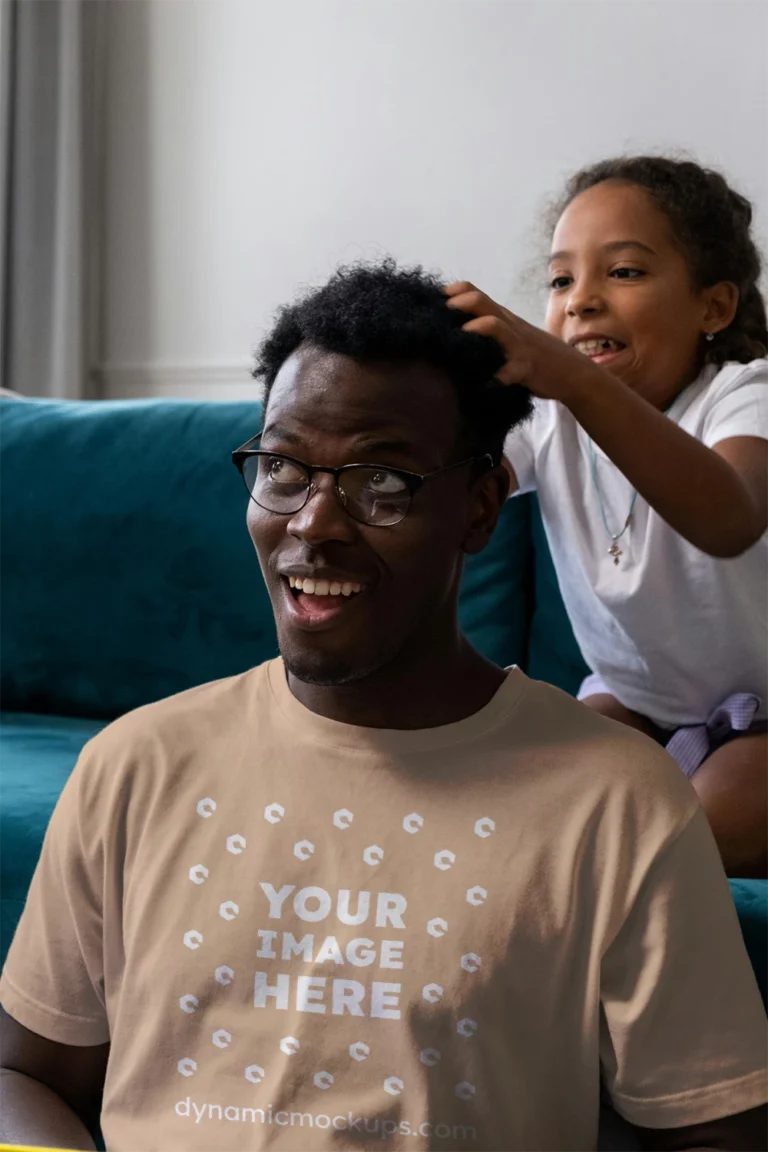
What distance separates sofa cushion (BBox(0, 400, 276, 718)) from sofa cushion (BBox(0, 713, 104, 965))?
0.30 ft

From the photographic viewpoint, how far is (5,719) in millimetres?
1983

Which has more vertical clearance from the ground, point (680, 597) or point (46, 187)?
point (46, 187)

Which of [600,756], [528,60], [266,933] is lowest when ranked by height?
[266,933]

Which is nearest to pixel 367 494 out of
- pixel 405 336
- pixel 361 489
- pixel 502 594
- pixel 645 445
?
pixel 361 489

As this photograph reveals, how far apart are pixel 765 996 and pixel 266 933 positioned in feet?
1.75

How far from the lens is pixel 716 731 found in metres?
1.47

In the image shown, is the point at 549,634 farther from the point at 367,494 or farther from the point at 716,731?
the point at 367,494

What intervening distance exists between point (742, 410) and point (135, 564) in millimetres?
961

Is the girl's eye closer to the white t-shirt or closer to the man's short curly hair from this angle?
the white t-shirt

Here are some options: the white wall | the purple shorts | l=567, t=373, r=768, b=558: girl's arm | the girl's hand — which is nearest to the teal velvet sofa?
the purple shorts

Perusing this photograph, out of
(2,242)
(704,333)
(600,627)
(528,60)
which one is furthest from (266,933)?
(2,242)

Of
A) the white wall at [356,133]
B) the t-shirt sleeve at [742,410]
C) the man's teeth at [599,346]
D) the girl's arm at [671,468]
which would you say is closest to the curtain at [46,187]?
the white wall at [356,133]

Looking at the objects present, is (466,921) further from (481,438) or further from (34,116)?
(34,116)

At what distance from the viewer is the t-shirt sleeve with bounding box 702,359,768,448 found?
4.48 ft
